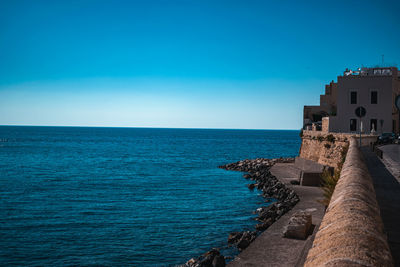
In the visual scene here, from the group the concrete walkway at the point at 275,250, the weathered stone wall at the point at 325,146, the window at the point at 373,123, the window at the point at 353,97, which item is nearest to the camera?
the concrete walkway at the point at 275,250

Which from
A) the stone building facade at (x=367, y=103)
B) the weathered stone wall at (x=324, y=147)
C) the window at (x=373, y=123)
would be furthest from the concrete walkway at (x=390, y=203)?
the window at (x=373, y=123)

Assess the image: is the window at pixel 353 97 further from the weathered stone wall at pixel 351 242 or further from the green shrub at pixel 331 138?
the weathered stone wall at pixel 351 242

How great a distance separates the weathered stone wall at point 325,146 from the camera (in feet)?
84.6

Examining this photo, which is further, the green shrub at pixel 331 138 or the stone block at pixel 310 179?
the green shrub at pixel 331 138

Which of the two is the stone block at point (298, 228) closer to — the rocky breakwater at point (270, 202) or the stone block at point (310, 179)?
the rocky breakwater at point (270, 202)

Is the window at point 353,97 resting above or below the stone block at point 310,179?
above

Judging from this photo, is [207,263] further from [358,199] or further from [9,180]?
[9,180]

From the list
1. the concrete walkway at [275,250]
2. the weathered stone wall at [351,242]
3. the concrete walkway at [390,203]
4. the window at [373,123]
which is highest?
the window at [373,123]

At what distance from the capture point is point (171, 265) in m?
13.2

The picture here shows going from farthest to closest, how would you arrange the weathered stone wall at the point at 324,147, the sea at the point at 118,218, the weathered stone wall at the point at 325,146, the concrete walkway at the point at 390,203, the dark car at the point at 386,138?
the dark car at the point at 386,138 → the weathered stone wall at the point at 324,147 → the weathered stone wall at the point at 325,146 → the sea at the point at 118,218 → the concrete walkway at the point at 390,203

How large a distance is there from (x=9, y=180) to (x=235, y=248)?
28.3m

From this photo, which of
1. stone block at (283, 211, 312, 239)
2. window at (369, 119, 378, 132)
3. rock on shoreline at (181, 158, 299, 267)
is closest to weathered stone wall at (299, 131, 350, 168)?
rock on shoreline at (181, 158, 299, 267)

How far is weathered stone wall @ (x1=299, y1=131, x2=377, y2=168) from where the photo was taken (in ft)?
84.6

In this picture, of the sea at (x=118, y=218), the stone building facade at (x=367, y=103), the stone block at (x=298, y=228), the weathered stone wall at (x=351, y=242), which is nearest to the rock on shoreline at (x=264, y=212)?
the sea at (x=118, y=218)
